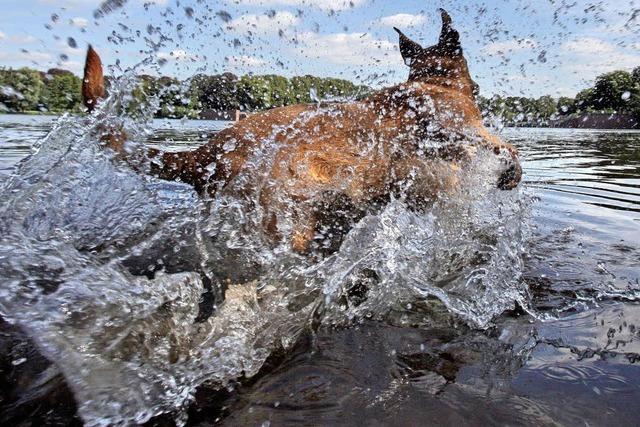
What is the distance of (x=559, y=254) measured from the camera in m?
4.68

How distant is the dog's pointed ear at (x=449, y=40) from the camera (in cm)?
479

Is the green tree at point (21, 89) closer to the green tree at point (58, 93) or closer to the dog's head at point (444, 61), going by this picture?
the green tree at point (58, 93)

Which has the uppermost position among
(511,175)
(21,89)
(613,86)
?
→ (21,89)

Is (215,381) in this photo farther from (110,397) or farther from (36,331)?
(36,331)

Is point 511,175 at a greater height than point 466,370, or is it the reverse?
point 511,175

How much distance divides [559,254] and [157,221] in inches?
183

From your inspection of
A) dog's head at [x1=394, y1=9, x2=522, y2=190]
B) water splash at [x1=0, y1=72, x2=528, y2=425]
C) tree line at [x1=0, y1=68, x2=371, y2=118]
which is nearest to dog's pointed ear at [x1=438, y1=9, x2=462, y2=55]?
dog's head at [x1=394, y1=9, x2=522, y2=190]

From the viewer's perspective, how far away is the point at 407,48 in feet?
16.5

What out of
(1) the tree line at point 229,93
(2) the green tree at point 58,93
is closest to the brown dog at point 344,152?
(1) the tree line at point 229,93

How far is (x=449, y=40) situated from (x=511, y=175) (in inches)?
62.1

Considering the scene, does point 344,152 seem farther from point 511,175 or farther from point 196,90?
point 196,90

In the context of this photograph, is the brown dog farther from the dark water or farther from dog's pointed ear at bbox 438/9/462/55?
the dark water

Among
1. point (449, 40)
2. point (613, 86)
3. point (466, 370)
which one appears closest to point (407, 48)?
point (449, 40)

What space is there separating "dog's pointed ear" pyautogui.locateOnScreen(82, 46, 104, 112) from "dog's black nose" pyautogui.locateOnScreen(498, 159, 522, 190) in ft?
12.0
